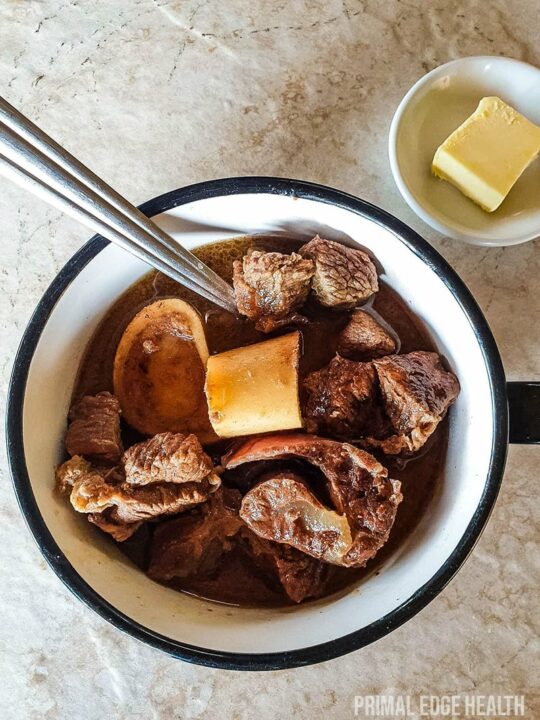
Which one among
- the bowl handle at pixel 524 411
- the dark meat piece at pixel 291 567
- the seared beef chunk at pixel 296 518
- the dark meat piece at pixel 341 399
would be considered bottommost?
the dark meat piece at pixel 291 567

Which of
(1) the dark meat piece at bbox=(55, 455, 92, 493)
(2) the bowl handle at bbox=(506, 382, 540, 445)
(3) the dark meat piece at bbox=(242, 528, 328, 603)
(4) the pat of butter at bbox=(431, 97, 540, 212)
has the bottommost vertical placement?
(3) the dark meat piece at bbox=(242, 528, 328, 603)

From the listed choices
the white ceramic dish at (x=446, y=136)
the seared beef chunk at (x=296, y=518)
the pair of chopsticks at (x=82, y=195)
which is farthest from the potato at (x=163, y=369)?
the white ceramic dish at (x=446, y=136)

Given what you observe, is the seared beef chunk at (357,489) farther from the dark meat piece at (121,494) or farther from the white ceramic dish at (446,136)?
the white ceramic dish at (446,136)

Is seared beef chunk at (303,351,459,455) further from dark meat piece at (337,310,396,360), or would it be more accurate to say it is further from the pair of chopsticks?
the pair of chopsticks

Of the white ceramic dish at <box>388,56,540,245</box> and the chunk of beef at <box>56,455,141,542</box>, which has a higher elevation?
the white ceramic dish at <box>388,56,540,245</box>

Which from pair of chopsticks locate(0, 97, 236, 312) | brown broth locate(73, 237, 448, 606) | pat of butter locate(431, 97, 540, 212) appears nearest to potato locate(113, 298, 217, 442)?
brown broth locate(73, 237, 448, 606)

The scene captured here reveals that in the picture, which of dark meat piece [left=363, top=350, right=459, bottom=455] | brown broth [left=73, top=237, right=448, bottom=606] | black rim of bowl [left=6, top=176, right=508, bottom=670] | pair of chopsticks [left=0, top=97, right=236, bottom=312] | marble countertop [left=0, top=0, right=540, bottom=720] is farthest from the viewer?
marble countertop [left=0, top=0, right=540, bottom=720]

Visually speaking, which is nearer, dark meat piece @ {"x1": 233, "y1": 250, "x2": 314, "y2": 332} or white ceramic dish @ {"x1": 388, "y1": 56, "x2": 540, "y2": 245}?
dark meat piece @ {"x1": 233, "y1": 250, "x2": 314, "y2": 332}

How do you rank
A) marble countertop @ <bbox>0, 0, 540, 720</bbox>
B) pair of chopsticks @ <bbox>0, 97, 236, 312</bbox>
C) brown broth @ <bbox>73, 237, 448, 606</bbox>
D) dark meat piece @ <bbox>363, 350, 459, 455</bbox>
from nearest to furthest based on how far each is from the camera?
1. pair of chopsticks @ <bbox>0, 97, 236, 312</bbox>
2. dark meat piece @ <bbox>363, 350, 459, 455</bbox>
3. brown broth @ <bbox>73, 237, 448, 606</bbox>
4. marble countertop @ <bbox>0, 0, 540, 720</bbox>
